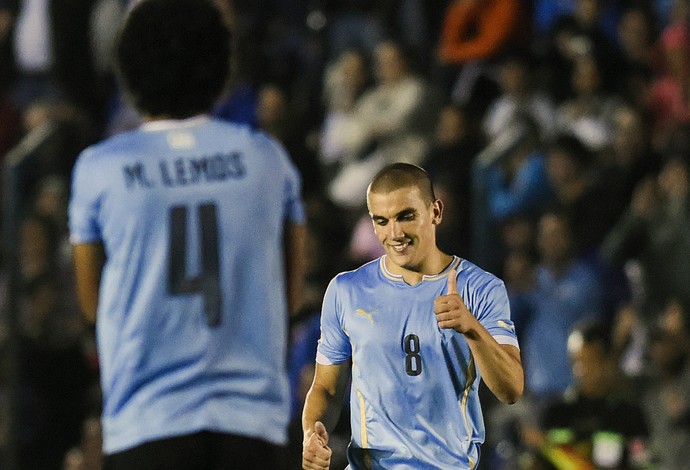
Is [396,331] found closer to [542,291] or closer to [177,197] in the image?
[177,197]

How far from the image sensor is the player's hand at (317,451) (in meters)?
3.60

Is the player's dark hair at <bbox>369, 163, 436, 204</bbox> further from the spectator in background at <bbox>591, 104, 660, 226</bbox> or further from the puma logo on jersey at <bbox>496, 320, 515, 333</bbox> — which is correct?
the spectator in background at <bbox>591, 104, 660, 226</bbox>

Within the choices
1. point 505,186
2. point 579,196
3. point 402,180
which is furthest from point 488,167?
point 402,180

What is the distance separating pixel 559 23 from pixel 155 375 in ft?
24.3

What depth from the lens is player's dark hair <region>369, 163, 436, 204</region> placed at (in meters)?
3.71

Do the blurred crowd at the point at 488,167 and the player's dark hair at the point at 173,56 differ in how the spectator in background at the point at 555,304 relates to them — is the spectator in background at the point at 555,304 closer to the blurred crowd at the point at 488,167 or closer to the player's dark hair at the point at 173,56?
the blurred crowd at the point at 488,167

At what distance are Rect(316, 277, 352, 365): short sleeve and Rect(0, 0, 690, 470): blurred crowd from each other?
2486 mm

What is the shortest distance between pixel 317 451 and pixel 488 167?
5.25 meters

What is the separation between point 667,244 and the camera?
8.77 metres

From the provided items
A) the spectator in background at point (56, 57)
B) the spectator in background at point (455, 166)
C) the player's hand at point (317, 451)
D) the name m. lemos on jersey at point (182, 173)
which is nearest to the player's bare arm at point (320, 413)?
the player's hand at point (317, 451)

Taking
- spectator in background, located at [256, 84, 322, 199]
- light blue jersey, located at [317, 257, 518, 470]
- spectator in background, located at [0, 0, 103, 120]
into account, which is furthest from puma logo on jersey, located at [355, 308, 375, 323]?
spectator in background, located at [0, 0, 103, 120]

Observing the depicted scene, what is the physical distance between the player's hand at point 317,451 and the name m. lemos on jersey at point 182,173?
658 mm

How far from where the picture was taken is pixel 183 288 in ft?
11.8

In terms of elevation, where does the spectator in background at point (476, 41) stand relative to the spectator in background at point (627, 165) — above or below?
above
